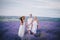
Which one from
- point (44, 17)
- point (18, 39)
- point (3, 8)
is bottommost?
point (18, 39)

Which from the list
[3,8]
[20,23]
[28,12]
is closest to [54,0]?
[28,12]

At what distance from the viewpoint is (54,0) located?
8.87 ft

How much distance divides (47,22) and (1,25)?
86 centimetres

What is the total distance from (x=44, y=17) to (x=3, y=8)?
0.79 metres

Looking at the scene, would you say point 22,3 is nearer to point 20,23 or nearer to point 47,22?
point 20,23

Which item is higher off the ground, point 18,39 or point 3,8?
point 3,8

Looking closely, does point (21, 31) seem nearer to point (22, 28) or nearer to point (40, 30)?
point (22, 28)

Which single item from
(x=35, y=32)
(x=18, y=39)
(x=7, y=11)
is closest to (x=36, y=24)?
(x=35, y=32)

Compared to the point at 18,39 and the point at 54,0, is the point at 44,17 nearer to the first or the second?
the point at 54,0

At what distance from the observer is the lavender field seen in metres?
2.66

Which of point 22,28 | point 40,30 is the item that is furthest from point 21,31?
point 40,30

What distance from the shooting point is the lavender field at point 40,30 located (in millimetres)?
2661

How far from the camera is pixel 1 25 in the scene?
2.70 m

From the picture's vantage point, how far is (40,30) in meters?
2.67
